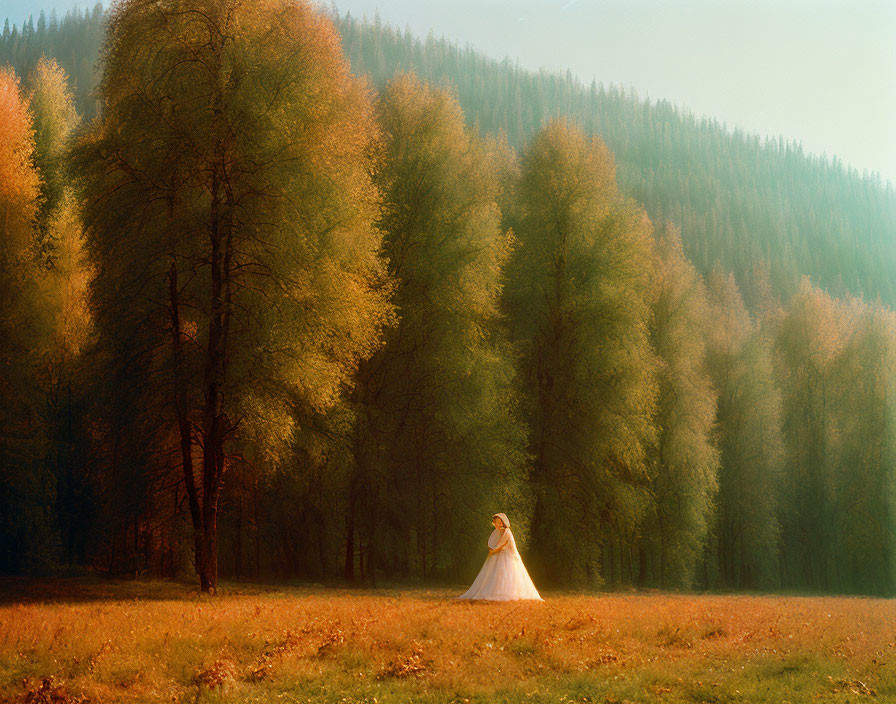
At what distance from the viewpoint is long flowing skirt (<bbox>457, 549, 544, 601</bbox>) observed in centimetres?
2066

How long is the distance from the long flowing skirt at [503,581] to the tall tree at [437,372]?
7.06 metres

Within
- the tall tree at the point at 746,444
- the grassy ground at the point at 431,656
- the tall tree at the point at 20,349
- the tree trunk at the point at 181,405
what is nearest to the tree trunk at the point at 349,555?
the tree trunk at the point at 181,405

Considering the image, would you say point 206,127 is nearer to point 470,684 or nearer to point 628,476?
point 470,684

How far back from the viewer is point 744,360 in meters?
48.5

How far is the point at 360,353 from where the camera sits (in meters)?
22.6

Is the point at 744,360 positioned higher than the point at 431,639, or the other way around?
the point at 744,360

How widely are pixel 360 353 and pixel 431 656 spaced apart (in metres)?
10.9

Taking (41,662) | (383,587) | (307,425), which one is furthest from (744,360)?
(41,662)

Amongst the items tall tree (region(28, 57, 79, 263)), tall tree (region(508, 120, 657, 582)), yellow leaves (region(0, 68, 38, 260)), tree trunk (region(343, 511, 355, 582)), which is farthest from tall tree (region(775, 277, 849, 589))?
yellow leaves (region(0, 68, 38, 260))

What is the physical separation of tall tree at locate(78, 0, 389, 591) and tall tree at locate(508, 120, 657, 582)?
1269cm

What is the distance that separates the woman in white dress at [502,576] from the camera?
20703mm

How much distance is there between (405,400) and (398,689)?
18118 millimetres

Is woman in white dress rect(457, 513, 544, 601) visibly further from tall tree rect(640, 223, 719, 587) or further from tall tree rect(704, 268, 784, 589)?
tall tree rect(704, 268, 784, 589)

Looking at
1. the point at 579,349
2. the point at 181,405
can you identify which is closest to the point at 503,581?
the point at 181,405
